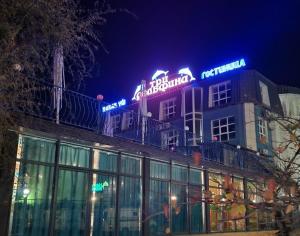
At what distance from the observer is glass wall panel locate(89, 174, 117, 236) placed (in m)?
9.78

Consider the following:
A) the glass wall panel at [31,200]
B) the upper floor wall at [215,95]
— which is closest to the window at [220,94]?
the upper floor wall at [215,95]

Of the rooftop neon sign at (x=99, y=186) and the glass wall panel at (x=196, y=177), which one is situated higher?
the glass wall panel at (x=196, y=177)

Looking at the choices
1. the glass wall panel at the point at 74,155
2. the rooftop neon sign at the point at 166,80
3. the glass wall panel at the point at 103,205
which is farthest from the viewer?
the rooftop neon sign at the point at 166,80

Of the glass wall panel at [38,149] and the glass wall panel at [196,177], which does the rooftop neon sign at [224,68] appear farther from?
the glass wall panel at [38,149]

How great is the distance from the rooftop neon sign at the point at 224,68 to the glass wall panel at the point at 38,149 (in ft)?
69.8

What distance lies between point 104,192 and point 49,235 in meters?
2.04

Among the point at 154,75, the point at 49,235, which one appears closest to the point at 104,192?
the point at 49,235

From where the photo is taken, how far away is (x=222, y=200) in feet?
8.16

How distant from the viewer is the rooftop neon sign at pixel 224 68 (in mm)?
28050

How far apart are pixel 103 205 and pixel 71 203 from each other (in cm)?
111

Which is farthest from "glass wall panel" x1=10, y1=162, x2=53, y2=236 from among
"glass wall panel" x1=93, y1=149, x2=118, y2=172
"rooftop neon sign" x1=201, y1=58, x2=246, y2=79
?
"rooftop neon sign" x1=201, y1=58, x2=246, y2=79

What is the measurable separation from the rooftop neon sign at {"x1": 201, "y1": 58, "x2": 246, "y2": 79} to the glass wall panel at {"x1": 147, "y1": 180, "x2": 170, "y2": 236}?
1772 centimetres

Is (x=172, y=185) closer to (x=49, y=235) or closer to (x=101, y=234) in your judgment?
(x=101, y=234)

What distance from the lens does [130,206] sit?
35.8ft
